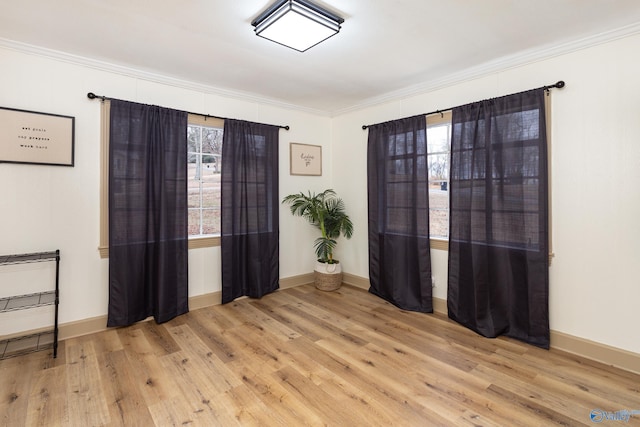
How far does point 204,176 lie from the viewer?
3.75m

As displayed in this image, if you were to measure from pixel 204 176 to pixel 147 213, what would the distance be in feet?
2.63

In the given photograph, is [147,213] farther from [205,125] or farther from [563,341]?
[563,341]

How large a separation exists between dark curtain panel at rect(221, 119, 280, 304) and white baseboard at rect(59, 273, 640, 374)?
323 millimetres

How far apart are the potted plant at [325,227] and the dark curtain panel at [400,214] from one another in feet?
1.56

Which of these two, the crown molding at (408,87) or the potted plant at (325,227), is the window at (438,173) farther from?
the potted plant at (325,227)

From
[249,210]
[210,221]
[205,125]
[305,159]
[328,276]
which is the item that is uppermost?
[205,125]

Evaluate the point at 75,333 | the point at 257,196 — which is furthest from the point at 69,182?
the point at 257,196

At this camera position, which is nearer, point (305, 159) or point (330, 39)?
point (330, 39)

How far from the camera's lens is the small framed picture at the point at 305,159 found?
14.6 feet

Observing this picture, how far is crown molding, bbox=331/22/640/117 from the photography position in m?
2.41

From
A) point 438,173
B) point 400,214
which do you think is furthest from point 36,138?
point 438,173

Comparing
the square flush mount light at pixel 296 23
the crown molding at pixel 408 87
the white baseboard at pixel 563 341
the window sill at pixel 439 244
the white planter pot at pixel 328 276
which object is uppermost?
the crown molding at pixel 408 87

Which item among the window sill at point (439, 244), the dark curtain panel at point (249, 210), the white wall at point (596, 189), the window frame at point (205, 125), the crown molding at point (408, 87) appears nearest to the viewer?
the white wall at point (596, 189)

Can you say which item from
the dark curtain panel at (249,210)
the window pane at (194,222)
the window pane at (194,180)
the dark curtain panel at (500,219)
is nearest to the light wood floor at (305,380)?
the dark curtain panel at (500,219)
